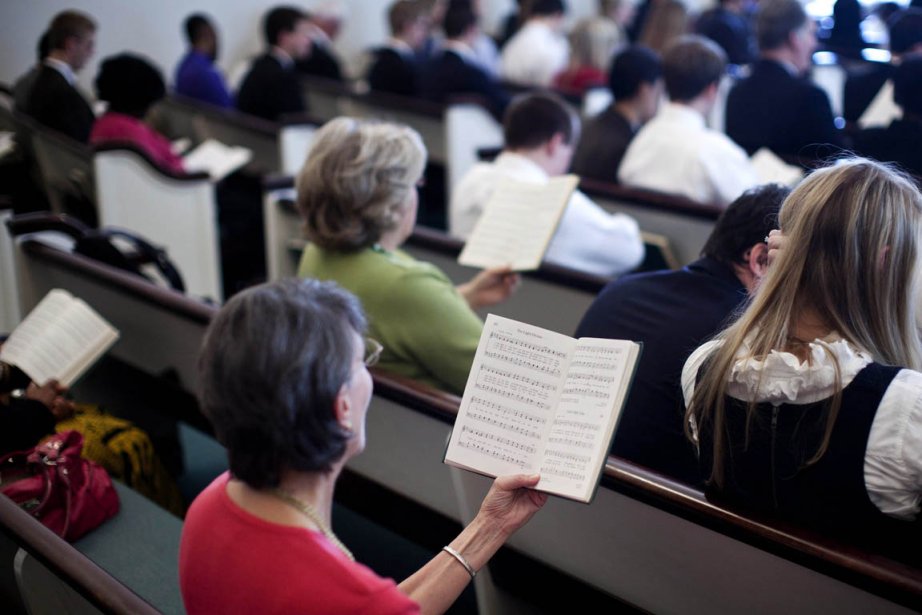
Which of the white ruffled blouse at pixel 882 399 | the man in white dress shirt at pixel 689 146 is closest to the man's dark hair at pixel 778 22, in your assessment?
the man in white dress shirt at pixel 689 146

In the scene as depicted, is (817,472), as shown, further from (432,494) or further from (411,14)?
(411,14)

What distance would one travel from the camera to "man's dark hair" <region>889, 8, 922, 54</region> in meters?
3.86

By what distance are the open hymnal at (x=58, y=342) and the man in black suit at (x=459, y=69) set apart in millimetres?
4084

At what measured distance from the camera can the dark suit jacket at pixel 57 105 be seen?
514 centimetres

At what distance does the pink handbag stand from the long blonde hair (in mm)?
1481

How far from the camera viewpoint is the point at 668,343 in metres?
2.12

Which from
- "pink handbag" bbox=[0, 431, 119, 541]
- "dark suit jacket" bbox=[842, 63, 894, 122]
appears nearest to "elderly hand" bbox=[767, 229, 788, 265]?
"pink handbag" bbox=[0, 431, 119, 541]

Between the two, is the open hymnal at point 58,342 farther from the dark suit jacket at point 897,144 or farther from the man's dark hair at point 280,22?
the man's dark hair at point 280,22

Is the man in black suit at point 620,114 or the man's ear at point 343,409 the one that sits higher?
the man's ear at point 343,409

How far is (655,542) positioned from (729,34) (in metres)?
4.46

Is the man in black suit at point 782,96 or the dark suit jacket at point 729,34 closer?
the man in black suit at point 782,96

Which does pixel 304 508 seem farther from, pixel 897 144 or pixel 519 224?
pixel 897 144

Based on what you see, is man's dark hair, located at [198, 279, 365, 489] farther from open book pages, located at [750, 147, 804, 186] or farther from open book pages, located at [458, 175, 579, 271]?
open book pages, located at [750, 147, 804, 186]

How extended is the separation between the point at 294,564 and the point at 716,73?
3340 millimetres
